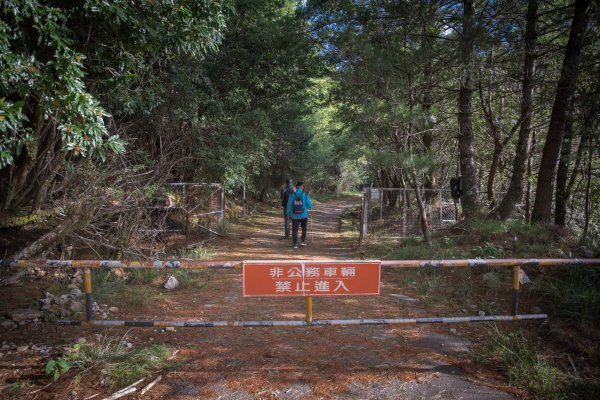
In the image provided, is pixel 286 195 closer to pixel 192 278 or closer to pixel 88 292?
pixel 192 278

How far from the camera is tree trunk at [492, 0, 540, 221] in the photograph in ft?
28.7

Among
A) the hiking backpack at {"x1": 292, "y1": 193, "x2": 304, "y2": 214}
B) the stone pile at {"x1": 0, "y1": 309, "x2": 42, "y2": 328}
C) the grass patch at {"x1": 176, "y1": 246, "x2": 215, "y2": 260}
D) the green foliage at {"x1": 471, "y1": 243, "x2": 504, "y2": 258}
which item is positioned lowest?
the stone pile at {"x1": 0, "y1": 309, "x2": 42, "y2": 328}

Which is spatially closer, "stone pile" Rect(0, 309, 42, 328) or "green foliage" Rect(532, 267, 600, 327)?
"stone pile" Rect(0, 309, 42, 328)

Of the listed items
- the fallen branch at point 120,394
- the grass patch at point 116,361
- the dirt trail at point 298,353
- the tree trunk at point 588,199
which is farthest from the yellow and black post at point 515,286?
the fallen branch at point 120,394

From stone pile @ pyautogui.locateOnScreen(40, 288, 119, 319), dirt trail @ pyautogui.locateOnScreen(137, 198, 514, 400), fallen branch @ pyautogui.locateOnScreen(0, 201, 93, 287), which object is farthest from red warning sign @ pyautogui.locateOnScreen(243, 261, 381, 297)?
fallen branch @ pyautogui.locateOnScreen(0, 201, 93, 287)

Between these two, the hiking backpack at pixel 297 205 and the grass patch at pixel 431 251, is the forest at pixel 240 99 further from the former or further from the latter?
the hiking backpack at pixel 297 205

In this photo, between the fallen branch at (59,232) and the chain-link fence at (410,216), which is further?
the chain-link fence at (410,216)

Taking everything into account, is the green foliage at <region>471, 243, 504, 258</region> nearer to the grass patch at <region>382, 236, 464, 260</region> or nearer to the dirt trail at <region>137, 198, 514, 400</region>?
the grass patch at <region>382, 236, 464, 260</region>

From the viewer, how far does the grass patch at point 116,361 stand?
11.4 feet

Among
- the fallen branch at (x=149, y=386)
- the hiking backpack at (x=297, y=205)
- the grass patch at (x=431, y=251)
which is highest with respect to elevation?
the hiking backpack at (x=297, y=205)

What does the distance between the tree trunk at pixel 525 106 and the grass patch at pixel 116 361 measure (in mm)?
9056

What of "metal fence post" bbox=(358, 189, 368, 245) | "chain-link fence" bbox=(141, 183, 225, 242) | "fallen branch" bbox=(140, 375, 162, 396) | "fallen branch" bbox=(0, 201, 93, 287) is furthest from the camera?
"metal fence post" bbox=(358, 189, 368, 245)

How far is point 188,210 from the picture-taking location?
416 inches

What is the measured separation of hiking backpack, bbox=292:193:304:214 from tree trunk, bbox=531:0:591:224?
564 centimetres
